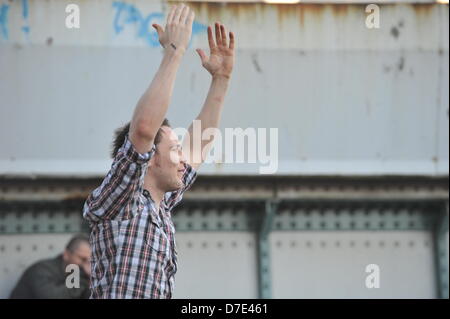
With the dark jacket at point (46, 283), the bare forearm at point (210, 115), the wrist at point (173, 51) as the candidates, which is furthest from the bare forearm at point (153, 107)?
the dark jacket at point (46, 283)

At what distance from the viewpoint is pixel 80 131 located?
8.36m

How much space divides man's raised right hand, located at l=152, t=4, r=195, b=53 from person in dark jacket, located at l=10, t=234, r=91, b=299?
3.62 meters

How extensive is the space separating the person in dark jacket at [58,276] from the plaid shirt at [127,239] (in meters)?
3.43

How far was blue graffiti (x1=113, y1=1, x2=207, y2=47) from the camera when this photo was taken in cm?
829

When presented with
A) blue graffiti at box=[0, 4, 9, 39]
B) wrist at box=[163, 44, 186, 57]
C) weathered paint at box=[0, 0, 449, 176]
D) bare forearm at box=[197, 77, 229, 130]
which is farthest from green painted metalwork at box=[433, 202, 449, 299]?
wrist at box=[163, 44, 186, 57]

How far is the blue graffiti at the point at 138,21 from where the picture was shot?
27.2ft

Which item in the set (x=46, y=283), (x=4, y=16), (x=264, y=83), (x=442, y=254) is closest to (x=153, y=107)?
(x=4, y=16)

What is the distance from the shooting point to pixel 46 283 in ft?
27.0

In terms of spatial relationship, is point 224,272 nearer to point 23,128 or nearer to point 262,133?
point 262,133

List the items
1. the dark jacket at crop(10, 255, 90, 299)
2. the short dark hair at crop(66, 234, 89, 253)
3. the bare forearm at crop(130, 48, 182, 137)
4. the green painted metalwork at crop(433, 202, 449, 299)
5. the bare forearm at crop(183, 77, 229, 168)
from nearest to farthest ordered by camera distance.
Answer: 1. the bare forearm at crop(130, 48, 182, 137)
2. the bare forearm at crop(183, 77, 229, 168)
3. the dark jacket at crop(10, 255, 90, 299)
4. the short dark hair at crop(66, 234, 89, 253)
5. the green painted metalwork at crop(433, 202, 449, 299)

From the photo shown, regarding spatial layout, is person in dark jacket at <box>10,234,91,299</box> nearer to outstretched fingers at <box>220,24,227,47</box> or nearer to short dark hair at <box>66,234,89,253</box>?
short dark hair at <box>66,234,89,253</box>

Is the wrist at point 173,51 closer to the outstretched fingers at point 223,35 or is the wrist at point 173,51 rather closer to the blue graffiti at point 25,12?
the outstretched fingers at point 223,35

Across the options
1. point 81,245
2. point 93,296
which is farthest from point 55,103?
point 93,296
